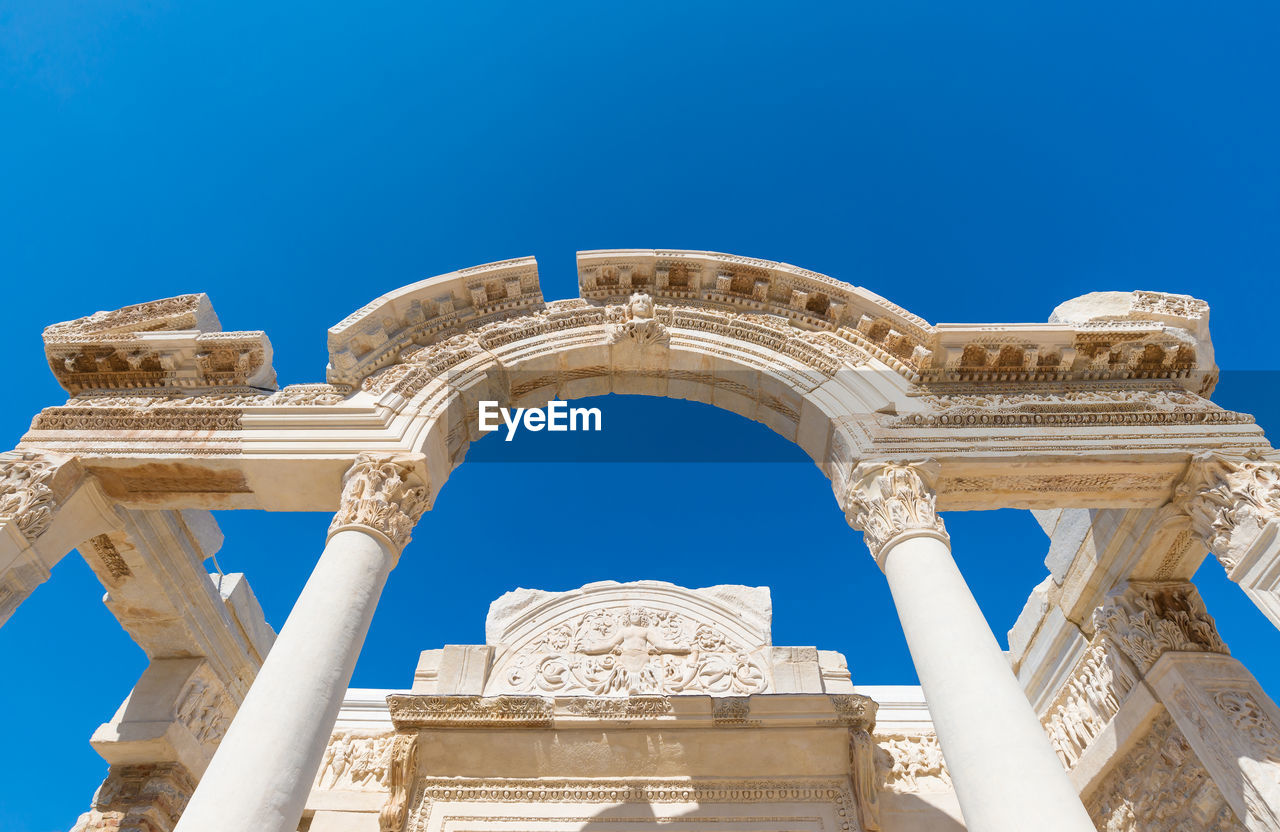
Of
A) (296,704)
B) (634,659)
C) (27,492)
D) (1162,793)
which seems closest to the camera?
(296,704)

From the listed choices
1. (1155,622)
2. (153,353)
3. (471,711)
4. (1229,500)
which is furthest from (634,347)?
(1155,622)

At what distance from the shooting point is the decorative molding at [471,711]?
29.3 ft

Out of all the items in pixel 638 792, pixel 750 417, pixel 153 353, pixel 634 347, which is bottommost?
pixel 638 792

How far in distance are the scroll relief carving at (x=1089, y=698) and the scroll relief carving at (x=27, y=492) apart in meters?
10.3

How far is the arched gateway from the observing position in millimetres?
6680

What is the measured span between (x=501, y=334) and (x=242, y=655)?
5427 millimetres

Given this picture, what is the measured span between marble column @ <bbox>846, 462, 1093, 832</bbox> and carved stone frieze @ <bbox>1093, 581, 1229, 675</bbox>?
298cm

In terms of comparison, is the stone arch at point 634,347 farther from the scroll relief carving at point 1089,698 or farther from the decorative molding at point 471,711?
the scroll relief carving at point 1089,698

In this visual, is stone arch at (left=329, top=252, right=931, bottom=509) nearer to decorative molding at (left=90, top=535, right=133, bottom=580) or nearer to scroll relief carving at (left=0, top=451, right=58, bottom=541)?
scroll relief carving at (left=0, top=451, right=58, bottom=541)

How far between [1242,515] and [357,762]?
9.86 meters

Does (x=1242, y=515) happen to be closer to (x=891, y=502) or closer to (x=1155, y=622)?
(x=1155, y=622)

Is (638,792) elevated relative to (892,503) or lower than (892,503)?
lower

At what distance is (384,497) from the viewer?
6.82 m

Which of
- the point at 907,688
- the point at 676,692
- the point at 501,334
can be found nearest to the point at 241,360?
the point at 501,334
